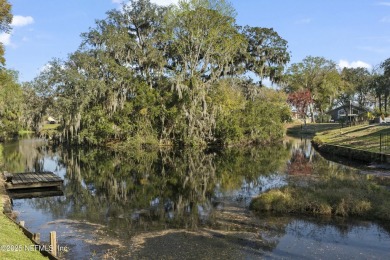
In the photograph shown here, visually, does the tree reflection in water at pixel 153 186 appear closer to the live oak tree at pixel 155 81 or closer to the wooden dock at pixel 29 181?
the wooden dock at pixel 29 181

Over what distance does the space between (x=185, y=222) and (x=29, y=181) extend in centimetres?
1162

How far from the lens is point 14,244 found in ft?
29.0

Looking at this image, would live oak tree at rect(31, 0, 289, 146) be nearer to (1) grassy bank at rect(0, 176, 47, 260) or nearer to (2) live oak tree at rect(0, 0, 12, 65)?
(2) live oak tree at rect(0, 0, 12, 65)

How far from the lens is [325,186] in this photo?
18.4m

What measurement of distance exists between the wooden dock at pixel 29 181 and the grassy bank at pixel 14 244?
1108cm

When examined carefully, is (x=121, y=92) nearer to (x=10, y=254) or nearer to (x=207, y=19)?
(x=207, y=19)

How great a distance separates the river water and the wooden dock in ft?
3.40

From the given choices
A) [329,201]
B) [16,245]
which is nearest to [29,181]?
[16,245]

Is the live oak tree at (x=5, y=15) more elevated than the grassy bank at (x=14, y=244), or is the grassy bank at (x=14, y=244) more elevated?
the live oak tree at (x=5, y=15)

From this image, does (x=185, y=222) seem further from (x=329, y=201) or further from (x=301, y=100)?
(x=301, y=100)

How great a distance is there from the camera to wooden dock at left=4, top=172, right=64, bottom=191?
21480mm

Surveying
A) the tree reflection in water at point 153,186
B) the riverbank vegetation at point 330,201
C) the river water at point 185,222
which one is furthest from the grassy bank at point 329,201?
the tree reflection in water at point 153,186

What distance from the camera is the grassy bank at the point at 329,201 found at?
50.1 ft

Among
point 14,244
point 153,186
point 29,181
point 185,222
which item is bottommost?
point 185,222
